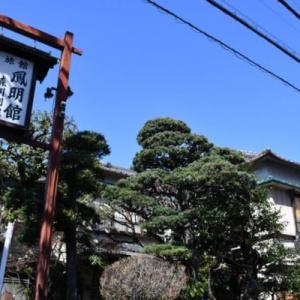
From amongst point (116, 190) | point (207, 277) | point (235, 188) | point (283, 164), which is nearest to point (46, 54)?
point (116, 190)

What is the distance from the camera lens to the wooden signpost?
10.7 meters

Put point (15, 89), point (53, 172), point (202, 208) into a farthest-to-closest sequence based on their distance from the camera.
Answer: point (202, 208) < point (15, 89) < point (53, 172)

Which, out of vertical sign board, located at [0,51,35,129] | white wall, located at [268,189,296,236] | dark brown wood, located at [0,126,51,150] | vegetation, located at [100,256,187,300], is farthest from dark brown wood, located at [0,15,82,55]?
white wall, located at [268,189,296,236]

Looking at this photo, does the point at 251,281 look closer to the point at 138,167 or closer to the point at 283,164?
the point at 138,167

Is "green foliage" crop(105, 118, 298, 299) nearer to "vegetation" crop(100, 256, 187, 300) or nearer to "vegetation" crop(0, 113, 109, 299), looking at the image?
"vegetation" crop(100, 256, 187, 300)

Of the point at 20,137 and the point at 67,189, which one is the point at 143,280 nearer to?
the point at 67,189

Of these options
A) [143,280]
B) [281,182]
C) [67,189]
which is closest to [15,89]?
[67,189]

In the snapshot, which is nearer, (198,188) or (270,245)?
(198,188)

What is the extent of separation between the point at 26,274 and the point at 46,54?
10295 millimetres

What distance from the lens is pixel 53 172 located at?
410 inches

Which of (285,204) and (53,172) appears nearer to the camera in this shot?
(53,172)

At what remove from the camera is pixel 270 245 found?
17.3m

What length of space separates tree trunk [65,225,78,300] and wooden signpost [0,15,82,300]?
4.92m

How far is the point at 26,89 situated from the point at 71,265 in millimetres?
6254
